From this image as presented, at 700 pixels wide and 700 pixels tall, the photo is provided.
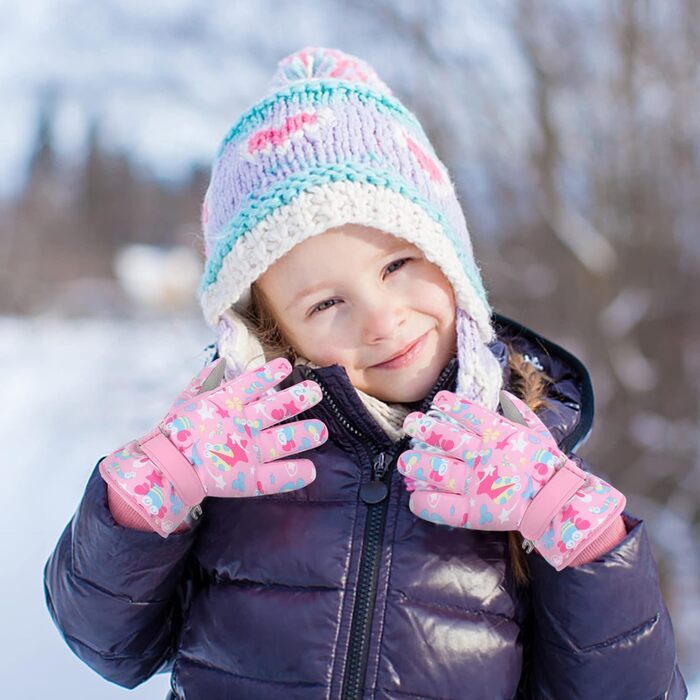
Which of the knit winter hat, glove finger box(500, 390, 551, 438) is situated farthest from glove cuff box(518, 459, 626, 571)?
the knit winter hat

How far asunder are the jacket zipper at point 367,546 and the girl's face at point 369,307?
0.17 feet

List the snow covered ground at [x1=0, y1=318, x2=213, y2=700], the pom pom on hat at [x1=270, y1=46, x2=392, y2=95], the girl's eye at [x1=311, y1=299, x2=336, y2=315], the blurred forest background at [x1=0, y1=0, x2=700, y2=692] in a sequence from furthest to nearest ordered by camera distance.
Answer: the blurred forest background at [x1=0, y1=0, x2=700, y2=692] < the snow covered ground at [x1=0, y1=318, x2=213, y2=700] < the pom pom on hat at [x1=270, y1=46, x2=392, y2=95] < the girl's eye at [x1=311, y1=299, x2=336, y2=315]

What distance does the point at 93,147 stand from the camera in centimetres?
809

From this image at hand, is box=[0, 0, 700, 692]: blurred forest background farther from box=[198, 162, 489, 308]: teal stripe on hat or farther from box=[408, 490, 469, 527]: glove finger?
box=[408, 490, 469, 527]: glove finger

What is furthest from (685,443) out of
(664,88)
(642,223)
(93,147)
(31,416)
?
(93,147)

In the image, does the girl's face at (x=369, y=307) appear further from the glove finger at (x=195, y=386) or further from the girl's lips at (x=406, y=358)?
the glove finger at (x=195, y=386)

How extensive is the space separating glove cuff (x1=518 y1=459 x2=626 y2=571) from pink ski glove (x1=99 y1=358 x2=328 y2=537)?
34 centimetres

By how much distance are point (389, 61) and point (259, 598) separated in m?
5.00

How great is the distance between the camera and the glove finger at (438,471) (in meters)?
1.12

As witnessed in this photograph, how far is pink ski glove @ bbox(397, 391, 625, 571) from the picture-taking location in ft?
3.45

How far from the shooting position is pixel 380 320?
1.21m

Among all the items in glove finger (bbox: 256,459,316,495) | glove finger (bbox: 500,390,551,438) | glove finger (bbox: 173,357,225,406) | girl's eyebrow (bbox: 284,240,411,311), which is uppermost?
girl's eyebrow (bbox: 284,240,411,311)

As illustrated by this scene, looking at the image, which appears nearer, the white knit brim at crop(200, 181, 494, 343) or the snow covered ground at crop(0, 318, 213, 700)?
the white knit brim at crop(200, 181, 494, 343)

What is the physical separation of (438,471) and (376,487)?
0.40ft
